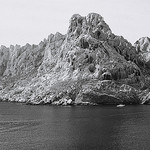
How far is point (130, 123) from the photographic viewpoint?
136 metres

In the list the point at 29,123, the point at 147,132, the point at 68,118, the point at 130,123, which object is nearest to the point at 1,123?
the point at 29,123

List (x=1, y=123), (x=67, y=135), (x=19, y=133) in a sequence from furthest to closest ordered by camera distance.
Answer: (x=1, y=123), (x=19, y=133), (x=67, y=135)

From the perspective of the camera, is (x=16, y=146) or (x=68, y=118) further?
(x=68, y=118)

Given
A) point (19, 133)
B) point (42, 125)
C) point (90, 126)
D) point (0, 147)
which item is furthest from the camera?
point (42, 125)

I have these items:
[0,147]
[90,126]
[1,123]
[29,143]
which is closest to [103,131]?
[90,126]

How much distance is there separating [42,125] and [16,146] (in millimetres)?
42410

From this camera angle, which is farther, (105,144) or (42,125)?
(42,125)

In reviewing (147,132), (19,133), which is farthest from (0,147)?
(147,132)

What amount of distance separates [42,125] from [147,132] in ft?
180

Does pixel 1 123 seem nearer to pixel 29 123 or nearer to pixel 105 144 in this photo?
pixel 29 123

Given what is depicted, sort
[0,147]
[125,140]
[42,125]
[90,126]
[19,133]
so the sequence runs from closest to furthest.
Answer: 1. [0,147]
2. [125,140]
3. [19,133]
4. [90,126]
5. [42,125]

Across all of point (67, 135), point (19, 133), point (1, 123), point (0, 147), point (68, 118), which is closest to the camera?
point (0, 147)

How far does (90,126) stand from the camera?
423ft

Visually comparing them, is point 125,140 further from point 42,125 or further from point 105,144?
point 42,125
